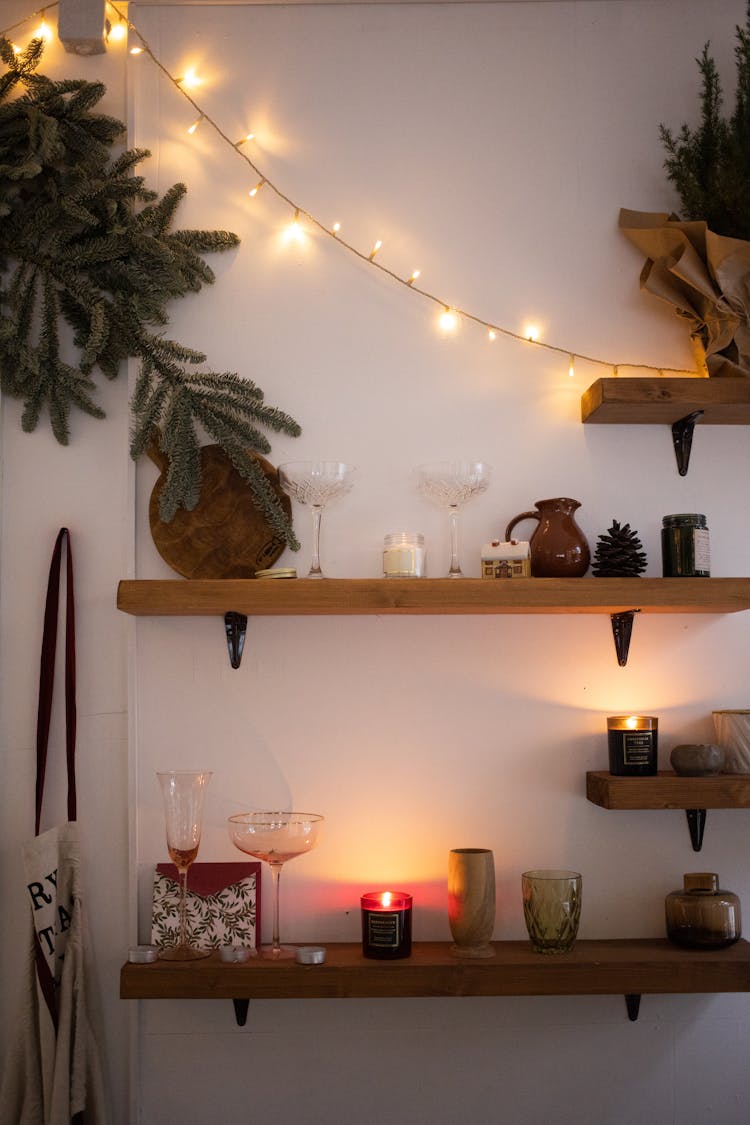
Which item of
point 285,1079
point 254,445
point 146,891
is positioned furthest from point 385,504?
point 285,1079

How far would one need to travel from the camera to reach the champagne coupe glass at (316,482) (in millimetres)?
A: 1902

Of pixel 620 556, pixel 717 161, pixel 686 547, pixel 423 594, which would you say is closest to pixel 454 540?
pixel 423 594

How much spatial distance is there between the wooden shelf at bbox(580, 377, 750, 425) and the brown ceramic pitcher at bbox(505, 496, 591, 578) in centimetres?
20

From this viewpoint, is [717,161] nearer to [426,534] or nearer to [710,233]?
[710,233]

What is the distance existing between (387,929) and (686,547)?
895mm

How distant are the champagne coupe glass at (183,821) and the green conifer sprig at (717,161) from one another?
4.77 ft

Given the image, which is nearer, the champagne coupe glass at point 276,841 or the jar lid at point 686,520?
the champagne coupe glass at point 276,841

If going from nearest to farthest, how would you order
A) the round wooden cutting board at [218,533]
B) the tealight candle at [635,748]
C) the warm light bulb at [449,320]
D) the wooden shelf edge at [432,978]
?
1. the wooden shelf edge at [432,978]
2. the tealight candle at [635,748]
3. the round wooden cutting board at [218,533]
4. the warm light bulb at [449,320]

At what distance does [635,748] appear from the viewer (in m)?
1.89

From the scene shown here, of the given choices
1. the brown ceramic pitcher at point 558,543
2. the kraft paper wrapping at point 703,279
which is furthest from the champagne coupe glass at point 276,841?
the kraft paper wrapping at point 703,279

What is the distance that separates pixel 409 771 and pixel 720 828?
24.6 inches

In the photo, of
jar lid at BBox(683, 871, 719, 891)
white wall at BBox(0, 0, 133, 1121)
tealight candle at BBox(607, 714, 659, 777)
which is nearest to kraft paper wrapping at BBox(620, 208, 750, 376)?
tealight candle at BBox(607, 714, 659, 777)

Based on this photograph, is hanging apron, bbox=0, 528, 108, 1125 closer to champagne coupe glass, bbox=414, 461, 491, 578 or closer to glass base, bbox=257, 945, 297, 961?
glass base, bbox=257, 945, 297, 961

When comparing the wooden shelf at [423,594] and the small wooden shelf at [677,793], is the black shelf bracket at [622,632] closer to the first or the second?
the wooden shelf at [423,594]
